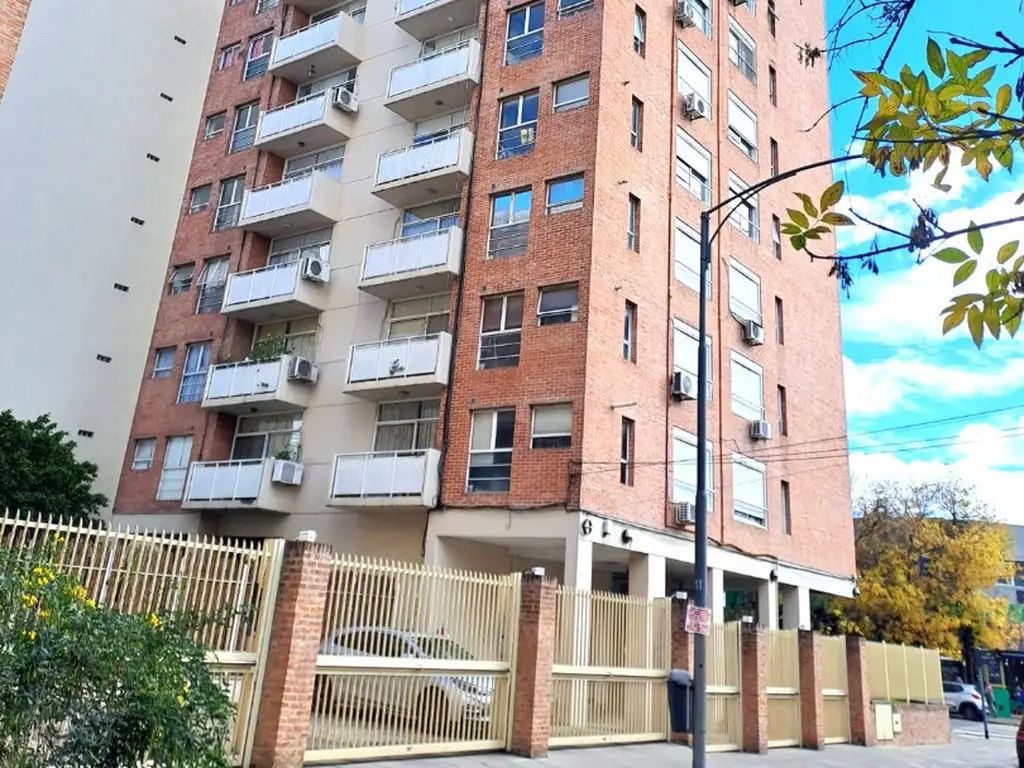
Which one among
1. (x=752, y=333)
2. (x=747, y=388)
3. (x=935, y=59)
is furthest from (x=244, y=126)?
(x=935, y=59)

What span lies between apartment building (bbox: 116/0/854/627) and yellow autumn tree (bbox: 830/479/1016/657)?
1160 cm

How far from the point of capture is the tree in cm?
2227

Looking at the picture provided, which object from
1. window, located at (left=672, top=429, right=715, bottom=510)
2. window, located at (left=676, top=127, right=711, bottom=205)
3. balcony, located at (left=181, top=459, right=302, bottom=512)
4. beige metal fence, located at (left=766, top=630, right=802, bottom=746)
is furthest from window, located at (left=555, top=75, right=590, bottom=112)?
beige metal fence, located at (left=766, top=630, right=802, bottom=746)

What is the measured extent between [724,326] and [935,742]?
12.9 metres

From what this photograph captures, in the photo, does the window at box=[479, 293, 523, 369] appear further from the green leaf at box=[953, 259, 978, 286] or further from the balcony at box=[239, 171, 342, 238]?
the green leaf at box=[953, 259, 978, 286]

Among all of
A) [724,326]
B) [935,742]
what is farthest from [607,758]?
[935,742]

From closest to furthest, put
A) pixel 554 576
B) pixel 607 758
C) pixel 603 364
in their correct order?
1. pixel 607 758
2. pixel 603 364
3. pixel 554 576

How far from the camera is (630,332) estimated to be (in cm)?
2038

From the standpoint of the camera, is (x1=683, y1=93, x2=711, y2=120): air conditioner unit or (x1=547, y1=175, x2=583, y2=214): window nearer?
(x1=547, y1=175, x2=583, y2=214): window

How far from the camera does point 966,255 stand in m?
3.61

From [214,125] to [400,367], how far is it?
15.2 meters

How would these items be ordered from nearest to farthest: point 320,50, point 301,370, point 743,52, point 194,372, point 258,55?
point 301,370
point 320,50
point 194,372
point 743,52
point 258,55

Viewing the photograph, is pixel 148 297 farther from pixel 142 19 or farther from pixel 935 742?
pixel 935 742

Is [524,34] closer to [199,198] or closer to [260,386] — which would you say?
[260,386]
